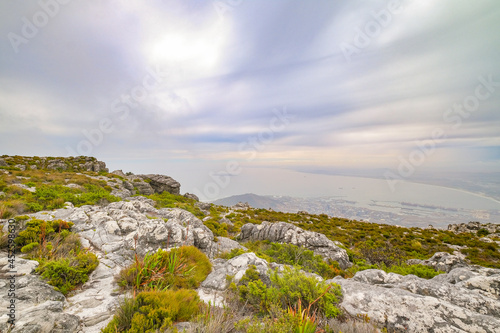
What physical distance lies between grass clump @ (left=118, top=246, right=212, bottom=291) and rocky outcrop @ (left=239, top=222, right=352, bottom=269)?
972 cm

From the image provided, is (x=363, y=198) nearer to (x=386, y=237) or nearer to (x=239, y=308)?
(x=386, y=237)

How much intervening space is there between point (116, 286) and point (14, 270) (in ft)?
8.50

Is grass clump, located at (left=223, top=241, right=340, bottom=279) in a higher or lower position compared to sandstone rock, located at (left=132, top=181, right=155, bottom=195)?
lower

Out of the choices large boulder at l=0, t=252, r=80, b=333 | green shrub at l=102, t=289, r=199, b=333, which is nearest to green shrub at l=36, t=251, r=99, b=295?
large boulder at l=0, t=252, r=80, b=333

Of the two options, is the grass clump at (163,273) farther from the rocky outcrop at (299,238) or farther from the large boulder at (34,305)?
the rocky outcrop at (299,238)

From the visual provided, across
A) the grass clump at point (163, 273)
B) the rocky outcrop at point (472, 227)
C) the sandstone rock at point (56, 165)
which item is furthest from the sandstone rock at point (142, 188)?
the rocky outcrop at point (472, 227)

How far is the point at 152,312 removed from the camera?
3494 millimetres

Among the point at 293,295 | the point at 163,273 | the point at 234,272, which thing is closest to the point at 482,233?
the point at 293,295

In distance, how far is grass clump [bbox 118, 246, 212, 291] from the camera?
502 centimetres

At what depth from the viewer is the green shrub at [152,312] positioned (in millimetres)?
3291

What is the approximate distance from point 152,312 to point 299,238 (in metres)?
13.3

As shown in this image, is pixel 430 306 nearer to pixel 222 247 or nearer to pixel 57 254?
pixel 222 247

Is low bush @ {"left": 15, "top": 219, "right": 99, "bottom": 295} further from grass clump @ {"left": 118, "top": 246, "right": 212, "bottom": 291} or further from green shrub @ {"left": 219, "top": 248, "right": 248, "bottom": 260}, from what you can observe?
green shrub @ {"left": 219, "top": 248, "right": 248, "bottom": 260}

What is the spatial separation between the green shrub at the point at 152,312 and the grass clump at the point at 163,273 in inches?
25.1
